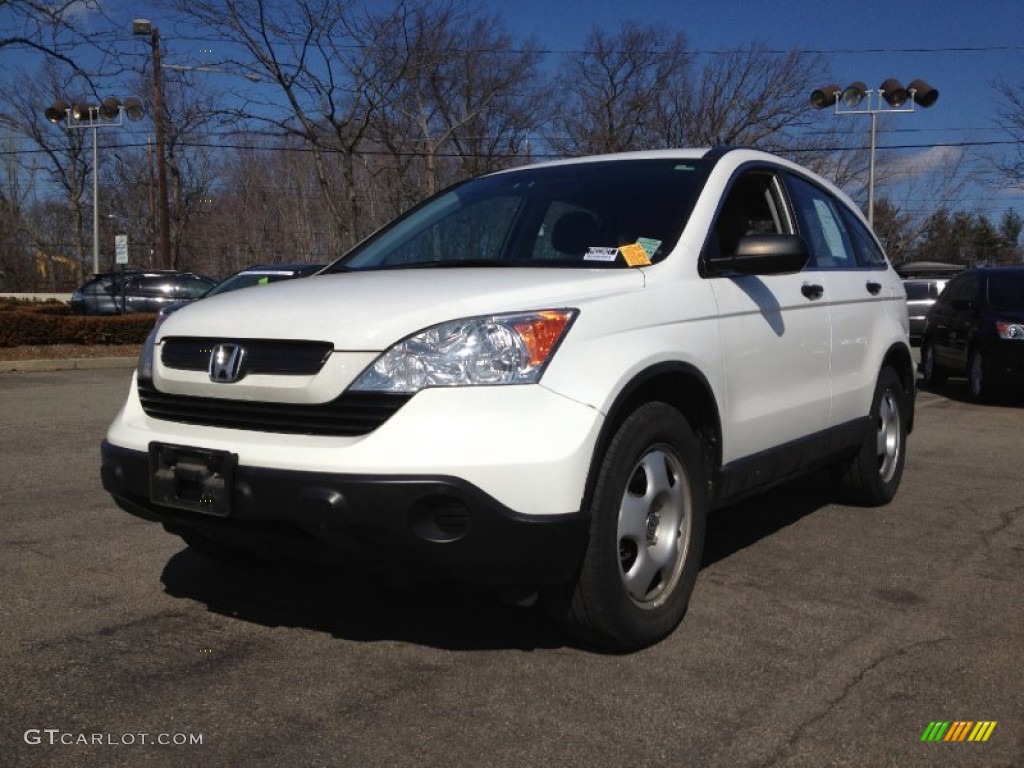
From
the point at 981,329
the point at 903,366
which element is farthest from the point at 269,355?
the point at 981,329

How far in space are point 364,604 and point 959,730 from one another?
2.11 metres

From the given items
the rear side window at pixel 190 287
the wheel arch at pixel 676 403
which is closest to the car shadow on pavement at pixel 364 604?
the wheel arch at pixel 676 403

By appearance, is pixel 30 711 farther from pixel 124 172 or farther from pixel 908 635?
pixel 124 172

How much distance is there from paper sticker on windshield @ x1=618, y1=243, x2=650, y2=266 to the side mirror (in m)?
0.30

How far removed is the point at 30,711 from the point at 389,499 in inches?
47.4

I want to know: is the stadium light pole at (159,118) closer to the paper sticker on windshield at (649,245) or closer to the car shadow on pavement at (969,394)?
the car shadow on pavement at (969,394)

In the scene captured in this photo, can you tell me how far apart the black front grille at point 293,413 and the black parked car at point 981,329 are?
967 centimetres

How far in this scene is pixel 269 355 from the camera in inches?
123

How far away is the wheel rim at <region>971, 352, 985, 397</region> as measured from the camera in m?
11.2

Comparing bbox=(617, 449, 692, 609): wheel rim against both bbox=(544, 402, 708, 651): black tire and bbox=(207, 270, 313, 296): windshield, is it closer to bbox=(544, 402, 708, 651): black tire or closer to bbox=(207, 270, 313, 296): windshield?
bbox=(544, 402, 708, 651): black tire

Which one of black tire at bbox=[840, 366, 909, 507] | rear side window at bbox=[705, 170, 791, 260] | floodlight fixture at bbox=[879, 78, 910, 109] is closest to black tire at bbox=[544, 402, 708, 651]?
rear side window at bbox=[705, 170, 791, 260]

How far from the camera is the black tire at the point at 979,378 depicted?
11.1 m

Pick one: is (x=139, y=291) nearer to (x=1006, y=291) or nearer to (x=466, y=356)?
(x=1006, y=291)

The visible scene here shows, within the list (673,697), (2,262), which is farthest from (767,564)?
(2,262)
